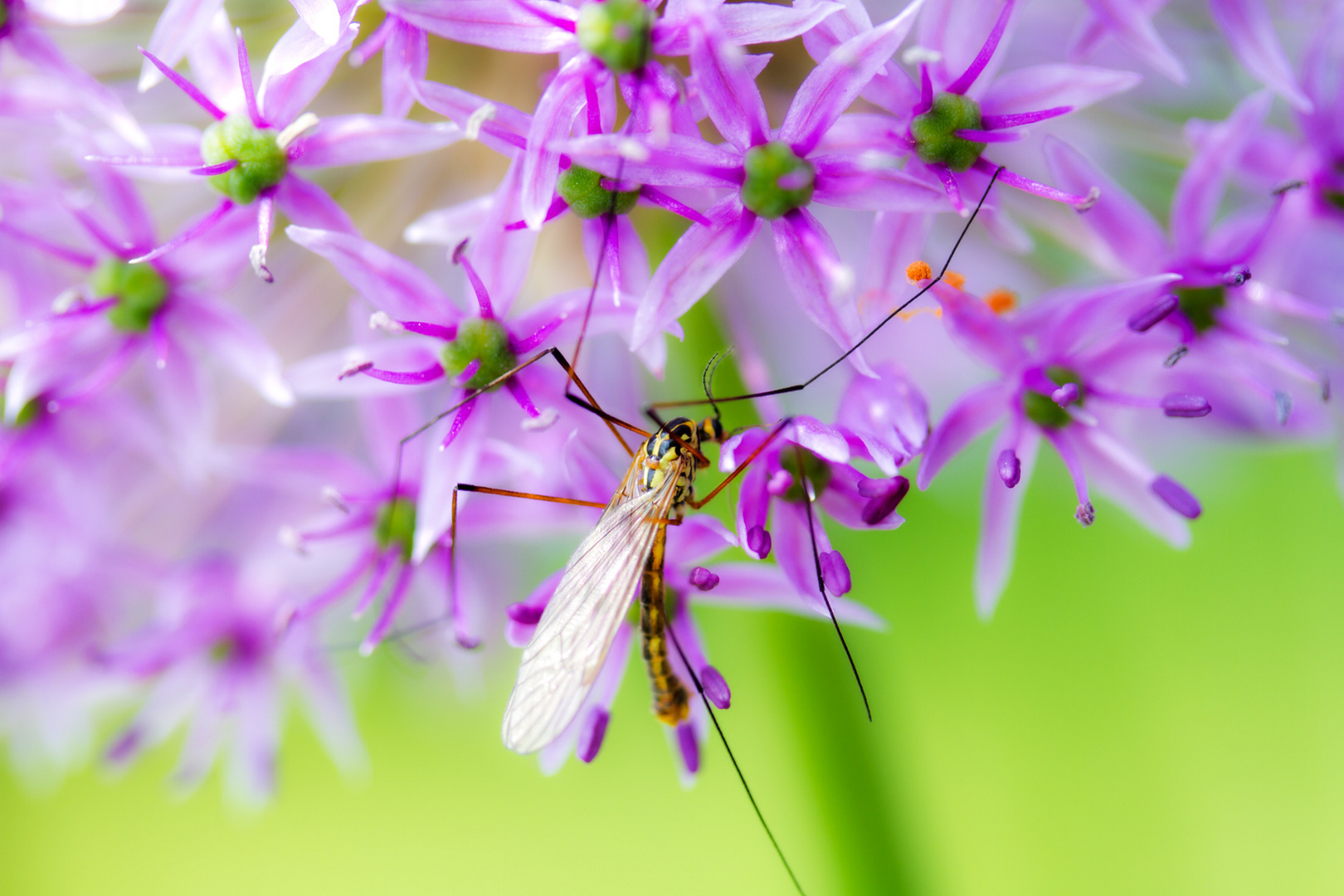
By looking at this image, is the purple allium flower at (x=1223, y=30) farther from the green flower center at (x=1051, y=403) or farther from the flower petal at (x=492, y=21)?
the flower petal at (x=492, y=21)

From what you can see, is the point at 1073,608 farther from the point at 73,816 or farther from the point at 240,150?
the point at 73,816

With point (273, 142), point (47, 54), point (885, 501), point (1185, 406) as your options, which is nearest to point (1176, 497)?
point (1185, 406)

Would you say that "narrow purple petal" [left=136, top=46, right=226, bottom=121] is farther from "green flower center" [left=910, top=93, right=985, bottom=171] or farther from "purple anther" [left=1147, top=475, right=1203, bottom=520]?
"purple anther" [left=1147, top=475, right=1203, bottom=520]

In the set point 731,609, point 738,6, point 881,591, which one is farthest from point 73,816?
point 738,6

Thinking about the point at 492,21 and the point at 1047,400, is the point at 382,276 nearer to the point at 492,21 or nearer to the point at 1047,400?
the point at 492,21

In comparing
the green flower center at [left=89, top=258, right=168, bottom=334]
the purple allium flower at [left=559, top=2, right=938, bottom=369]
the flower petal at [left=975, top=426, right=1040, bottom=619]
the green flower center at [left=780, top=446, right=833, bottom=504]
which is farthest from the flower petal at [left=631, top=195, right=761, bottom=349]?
the green flower center at [left=89, top=258, right=168, bottom=334]
